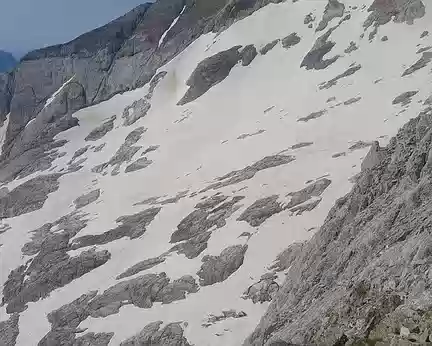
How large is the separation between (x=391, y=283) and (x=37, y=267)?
3807cm

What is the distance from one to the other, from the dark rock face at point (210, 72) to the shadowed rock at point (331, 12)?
49.4ft

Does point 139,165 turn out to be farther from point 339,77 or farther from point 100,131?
point 339,77

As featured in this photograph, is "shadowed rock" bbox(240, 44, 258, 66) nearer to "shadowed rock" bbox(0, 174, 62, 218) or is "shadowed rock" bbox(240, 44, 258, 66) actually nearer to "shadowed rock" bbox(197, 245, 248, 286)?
"shadowed rock" bbox(0, 174, 62, 218)

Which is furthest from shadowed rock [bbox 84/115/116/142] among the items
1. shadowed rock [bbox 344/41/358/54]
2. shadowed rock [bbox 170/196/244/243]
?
shadowed rock [bbox 170/196/244/243]

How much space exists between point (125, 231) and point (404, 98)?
30.9 metres

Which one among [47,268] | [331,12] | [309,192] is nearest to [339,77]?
[331,12]

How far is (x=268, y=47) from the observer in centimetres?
8412

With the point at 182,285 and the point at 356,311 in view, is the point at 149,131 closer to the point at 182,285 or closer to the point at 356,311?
the point at 182,285

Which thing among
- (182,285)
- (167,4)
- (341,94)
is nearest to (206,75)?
(341,94)

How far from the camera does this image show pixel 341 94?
193ft

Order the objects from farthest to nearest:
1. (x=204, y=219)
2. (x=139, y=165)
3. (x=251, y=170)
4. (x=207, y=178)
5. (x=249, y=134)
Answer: (x=139, y=165), (x=249, y=134), (x=207, y=178), (x=251, y=170), (x=204, y=219)

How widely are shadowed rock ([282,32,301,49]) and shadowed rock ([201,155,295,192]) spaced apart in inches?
1596

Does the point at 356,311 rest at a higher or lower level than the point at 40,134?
lower

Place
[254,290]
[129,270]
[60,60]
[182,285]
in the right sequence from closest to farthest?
[254,290], [182,285], [129,270], [60,60]
